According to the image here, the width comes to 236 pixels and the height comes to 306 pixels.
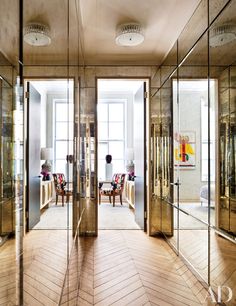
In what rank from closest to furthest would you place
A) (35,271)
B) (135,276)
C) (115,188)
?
(35,271) < (135,276) < (115,188)

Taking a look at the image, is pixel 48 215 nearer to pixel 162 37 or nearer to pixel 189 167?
pixel 189 167

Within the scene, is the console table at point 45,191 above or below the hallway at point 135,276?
above

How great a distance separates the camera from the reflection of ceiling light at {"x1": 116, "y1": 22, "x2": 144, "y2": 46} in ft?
10.4

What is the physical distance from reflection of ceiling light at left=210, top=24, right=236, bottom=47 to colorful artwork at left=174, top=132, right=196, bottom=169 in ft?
3.01

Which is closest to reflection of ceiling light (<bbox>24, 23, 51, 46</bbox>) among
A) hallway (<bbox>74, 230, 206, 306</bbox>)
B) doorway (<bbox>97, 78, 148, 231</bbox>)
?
hallway (<bbox>74, 230, 206, 306</bbox>)

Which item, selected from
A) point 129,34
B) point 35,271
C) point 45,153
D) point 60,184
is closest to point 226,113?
point 60,184

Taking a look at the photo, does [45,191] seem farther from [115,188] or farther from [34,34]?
[115,188]

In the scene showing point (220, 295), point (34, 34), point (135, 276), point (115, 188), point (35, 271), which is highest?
point (34, 34)

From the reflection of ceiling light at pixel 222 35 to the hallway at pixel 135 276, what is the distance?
198cm

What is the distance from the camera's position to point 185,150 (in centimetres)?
304

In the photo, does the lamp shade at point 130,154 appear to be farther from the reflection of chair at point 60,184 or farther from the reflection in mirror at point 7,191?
the reflection in mirror at point 7,191

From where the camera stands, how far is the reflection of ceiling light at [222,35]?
6.07 feet

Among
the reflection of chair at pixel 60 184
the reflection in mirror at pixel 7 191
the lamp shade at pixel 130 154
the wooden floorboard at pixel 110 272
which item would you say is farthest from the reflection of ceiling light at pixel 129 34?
the lamp shade at pixel 130 154

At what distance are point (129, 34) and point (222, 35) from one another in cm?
146
